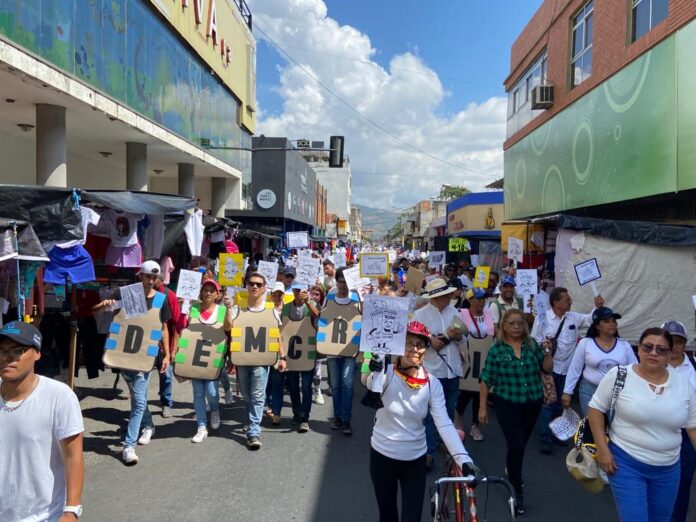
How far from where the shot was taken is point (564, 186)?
14.0 m

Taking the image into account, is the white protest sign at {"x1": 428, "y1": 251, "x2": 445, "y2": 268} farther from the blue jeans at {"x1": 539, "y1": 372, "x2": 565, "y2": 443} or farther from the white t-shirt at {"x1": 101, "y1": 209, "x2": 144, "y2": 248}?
the white t-shirt at {"x1": 101, "y1": 209, "x2": 144, "y2": 248}

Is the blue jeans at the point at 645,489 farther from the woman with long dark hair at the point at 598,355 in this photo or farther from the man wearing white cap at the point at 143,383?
the man wearing white cap at the point at 143,383

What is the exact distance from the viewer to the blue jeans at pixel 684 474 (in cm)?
381

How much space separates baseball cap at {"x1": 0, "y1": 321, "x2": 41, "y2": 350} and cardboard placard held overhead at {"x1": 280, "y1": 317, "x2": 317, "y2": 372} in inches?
153

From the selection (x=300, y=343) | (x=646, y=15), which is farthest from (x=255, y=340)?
(x=646, y=15)

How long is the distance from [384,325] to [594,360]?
2.25 meters

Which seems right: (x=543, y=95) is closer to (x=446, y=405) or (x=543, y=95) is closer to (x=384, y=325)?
(x=446, y=405)

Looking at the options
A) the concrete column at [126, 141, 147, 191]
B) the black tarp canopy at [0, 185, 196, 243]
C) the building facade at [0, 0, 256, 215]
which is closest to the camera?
the black tarp canopy at [0, 185, 196, 243]

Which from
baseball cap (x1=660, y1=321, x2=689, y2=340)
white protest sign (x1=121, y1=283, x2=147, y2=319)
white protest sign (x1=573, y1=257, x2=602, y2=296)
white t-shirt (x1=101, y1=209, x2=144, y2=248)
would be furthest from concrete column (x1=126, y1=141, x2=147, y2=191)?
baseball cap (x1=660, y1=321, x2=689, y2=340)

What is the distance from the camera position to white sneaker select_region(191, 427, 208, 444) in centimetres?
573

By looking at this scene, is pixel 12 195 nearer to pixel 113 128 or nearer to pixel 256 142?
pixel 113 128

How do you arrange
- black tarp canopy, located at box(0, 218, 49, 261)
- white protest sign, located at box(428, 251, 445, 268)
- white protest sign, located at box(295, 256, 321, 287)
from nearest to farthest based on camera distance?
black tarp canopy, located at box(0, 218, 49, 261) < white protest sign, located at box(295, 256, 321, 287) < white protest sign, located at box(428, 251, 445, 268)

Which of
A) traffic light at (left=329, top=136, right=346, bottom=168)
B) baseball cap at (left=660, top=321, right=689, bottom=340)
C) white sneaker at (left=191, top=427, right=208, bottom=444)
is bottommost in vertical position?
white sneaker at (left=191, top=427, right=208, bottom=444)

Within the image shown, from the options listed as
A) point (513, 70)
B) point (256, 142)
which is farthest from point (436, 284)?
point (256, 142)
